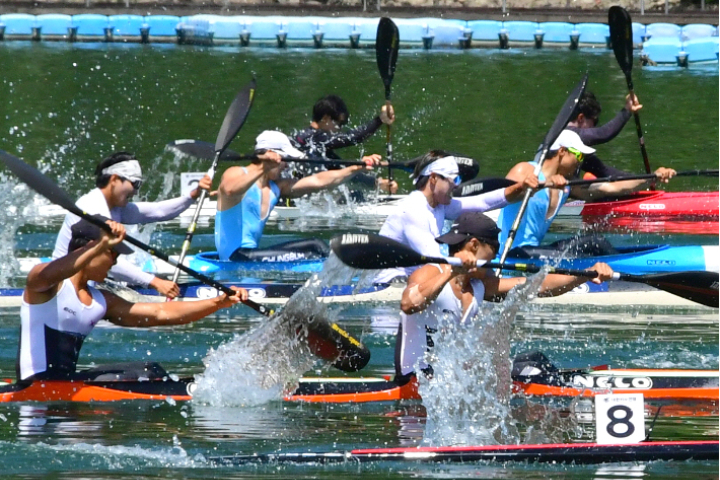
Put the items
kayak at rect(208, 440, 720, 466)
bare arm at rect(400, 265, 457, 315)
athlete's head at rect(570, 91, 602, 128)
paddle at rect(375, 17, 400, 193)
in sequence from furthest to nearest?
paddle at rect(375, 17, 400, 193) → athlete's head at rect(570, 91, 602, 128) → bare arm at rect(400, 265, 457, 315) → kayak at rect(208, 440, 720, 466)

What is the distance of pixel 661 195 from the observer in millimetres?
14789

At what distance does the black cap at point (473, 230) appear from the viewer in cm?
725

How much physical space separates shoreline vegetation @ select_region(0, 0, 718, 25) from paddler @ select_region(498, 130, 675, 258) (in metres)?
22.6

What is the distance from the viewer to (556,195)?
36.3 feet

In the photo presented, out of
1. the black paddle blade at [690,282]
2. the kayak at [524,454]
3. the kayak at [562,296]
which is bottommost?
the kayak at [562,296]

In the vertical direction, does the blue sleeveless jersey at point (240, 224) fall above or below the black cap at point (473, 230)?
below

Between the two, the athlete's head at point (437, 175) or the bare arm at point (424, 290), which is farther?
the athlete's head at point (437, 175)

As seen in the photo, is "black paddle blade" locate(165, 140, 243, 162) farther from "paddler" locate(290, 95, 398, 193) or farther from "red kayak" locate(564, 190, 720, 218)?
"red kayak" locate(564, 190, 720, 218)

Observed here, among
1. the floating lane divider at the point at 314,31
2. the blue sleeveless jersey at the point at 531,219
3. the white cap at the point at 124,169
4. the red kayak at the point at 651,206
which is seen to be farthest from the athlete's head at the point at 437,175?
the floating lane divider at the point at 314,31

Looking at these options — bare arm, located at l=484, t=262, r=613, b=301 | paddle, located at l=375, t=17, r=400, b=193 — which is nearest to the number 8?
bare arm, located at l=484, t=262, r=613, b=301

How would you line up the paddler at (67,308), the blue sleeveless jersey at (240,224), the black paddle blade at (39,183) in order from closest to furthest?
the paddler at (67,308), the black paddle blade at (39,183), the blue sleeveless jersey at (240,224)

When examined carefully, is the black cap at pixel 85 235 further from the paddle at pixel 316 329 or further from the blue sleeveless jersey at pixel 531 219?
the blue sleeveless jersey at pixel 531 219

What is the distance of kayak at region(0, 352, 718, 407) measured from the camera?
7.74 metres

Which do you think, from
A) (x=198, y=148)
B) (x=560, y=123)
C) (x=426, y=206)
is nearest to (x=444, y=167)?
(x=426, y=206)
